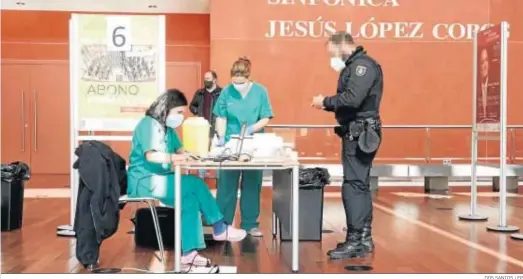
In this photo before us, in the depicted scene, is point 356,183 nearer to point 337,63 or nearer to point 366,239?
point 366,239

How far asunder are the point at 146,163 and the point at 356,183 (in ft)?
4.53

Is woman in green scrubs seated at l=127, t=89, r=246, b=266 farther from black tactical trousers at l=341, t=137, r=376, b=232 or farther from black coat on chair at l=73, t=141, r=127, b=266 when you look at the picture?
black tactical trousers at l=341, t=137, r=376, b=232

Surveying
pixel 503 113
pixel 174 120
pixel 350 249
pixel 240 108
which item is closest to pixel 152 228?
pixel 240 108

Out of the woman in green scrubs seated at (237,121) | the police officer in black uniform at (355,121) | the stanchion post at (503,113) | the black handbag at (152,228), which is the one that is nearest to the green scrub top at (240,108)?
the woman in green scrubs seated at (237,121)

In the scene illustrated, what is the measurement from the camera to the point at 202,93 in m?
8.85

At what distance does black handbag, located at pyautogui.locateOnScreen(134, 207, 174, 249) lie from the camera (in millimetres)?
5109

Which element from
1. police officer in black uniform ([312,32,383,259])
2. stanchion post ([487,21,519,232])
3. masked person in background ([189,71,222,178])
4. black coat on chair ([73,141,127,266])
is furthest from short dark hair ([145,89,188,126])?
masked person in background ([189,71,222,178])

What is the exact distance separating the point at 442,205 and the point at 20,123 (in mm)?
7873

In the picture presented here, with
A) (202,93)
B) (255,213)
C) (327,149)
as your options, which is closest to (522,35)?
(327,149)

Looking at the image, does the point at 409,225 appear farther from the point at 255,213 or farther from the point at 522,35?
the point at 522,35

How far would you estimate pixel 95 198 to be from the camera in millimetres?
4133

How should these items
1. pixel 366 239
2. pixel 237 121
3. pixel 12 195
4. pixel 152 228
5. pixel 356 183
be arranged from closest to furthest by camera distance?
pixel 356 183 → pixel 366 239 → pixel 152 228 → pixel 237 121 → pixel 12 195

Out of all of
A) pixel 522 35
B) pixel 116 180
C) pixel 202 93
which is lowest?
pixel 116 180

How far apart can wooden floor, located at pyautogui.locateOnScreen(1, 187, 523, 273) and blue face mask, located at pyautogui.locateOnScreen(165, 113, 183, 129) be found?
90cm
